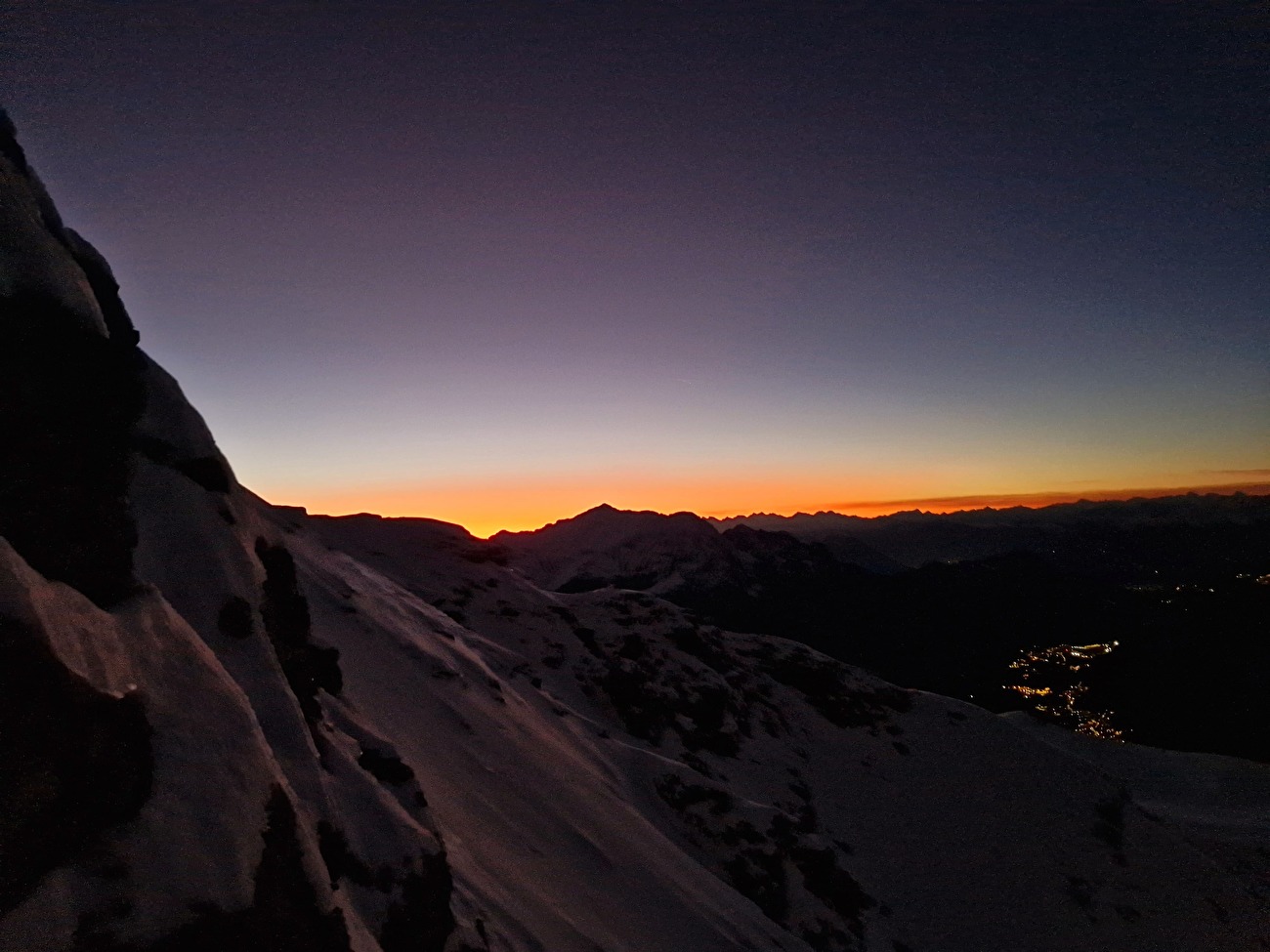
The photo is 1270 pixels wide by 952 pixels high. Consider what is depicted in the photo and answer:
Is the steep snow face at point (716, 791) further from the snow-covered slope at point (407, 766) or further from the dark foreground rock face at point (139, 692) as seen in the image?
the dark foreground rock face at point (139, 692)

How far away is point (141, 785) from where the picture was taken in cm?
727

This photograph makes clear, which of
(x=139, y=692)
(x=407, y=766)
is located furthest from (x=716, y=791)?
(x=139, y=692)

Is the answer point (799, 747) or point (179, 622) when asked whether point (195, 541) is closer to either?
point (179, 622)

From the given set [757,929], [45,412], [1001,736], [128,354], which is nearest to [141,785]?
[45,412]

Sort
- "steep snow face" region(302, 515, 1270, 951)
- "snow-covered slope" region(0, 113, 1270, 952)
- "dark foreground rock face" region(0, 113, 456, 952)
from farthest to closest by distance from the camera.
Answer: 1. "steep snow face" region(302, 515, 1270, 951)
2. "snow-covered slope" region(0, 113, 1270, 952)
3. "dark foreground rock face" region(0, 113, 456, 952)

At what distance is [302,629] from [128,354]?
25.1ft

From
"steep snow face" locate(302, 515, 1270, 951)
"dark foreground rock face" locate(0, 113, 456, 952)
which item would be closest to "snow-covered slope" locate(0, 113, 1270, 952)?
"dark foreground rock face" locate(0, 113, 456, 952)

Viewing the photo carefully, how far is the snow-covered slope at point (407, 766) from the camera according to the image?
6.96m

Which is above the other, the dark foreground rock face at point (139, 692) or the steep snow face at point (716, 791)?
the dark foreground rock face at point (139, 692)

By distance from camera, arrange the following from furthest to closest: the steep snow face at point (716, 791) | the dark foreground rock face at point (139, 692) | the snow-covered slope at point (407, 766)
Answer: the steep snow face at point (716, 791)
the snow-covered slope at point (407, 766)
the dark foreground rock face at point (139, 692)

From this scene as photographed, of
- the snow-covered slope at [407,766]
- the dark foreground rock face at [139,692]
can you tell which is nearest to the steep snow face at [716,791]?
the snow-covered slope at [407,766]

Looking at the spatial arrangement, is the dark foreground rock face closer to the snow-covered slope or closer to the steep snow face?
the snow-covered slope

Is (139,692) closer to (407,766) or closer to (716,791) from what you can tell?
(407,766)

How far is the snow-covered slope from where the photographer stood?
696cm
